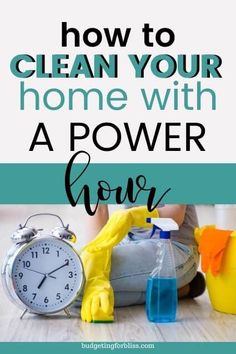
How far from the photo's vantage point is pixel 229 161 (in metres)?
2.38

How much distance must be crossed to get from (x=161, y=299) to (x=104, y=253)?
24cm

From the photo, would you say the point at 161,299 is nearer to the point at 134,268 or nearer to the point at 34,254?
the point at 134,268

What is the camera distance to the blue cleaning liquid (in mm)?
2359

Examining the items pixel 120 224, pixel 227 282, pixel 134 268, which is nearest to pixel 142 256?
pixel 134 268

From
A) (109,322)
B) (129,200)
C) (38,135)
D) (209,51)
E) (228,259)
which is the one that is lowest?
(109,322)

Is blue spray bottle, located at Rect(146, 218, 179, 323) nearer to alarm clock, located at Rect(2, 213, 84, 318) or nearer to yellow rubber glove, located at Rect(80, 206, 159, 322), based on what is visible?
yellow rubber glove, located at Rect(80, 206, 159, 322)

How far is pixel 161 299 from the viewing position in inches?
93.2

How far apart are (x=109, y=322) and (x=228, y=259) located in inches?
15.4

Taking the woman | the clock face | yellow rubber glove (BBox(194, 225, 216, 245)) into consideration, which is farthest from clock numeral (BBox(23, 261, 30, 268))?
yellow rubber glove (BBox(194, 225, 216, 245))

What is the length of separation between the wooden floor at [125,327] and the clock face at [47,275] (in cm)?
5

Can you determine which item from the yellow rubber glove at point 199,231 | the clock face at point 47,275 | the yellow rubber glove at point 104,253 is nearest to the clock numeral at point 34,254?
the clock face at point 47,275

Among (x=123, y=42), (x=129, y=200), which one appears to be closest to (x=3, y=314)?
(x=129, y=200)

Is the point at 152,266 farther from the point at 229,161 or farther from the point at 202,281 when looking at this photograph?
the point at 229,161

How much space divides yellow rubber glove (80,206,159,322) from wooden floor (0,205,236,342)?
0.23ft
